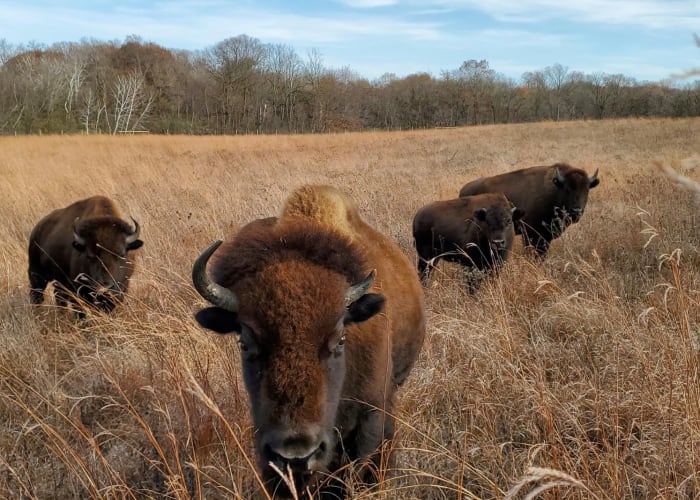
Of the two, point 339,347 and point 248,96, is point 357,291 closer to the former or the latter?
point 339,347

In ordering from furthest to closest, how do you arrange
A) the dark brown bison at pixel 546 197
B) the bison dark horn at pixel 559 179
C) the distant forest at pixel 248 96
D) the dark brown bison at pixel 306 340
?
the distant forest at pixel 248 96 < the bison dark horn at pixel 559 179 < the dark brown bison at pixel 546 197 < the dark brown bison at pixel 306 340

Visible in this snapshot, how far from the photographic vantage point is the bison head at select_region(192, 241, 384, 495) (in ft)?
6.99

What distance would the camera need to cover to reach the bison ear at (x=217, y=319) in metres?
2.62

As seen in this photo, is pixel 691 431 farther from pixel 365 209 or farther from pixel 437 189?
pixel 437 189

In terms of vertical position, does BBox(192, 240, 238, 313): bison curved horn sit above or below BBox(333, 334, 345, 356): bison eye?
above

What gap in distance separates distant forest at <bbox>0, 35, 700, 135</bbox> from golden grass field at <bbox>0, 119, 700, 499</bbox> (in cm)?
4793

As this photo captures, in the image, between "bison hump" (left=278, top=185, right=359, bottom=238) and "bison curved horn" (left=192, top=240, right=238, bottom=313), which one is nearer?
"bison curved horn" (left=192, top=240, right=238, bottom=313)

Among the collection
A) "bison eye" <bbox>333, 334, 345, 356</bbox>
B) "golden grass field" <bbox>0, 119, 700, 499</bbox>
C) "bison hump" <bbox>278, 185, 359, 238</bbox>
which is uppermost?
"bison hump" <bbox>278, 185, 359, 238</bbox>

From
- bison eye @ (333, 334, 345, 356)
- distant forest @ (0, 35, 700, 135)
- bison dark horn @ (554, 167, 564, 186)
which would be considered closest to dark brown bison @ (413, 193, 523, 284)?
bison dark horn @ (554, 167, 564, 186)

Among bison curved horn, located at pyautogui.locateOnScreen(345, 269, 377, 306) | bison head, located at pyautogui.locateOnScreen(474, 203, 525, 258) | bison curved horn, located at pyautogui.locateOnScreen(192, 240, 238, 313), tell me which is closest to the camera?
bison curved horn, located at pyautogui.locateOnScreen(192, 240, 238, 313)

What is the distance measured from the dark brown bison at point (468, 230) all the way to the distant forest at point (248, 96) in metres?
47.5

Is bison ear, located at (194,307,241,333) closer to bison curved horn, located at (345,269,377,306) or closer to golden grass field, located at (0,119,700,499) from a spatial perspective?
golden grass field, located at (0,119,700,499)

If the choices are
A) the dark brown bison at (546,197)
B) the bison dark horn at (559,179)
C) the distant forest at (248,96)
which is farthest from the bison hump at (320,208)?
the distant forest at (248,96)

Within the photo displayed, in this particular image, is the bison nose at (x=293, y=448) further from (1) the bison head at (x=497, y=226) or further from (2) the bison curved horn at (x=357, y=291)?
(1) the bison head at (x=497, y=226)
